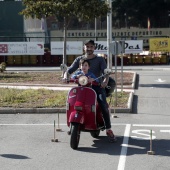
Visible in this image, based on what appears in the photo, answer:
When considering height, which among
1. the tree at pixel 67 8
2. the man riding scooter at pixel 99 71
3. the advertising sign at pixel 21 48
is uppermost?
the tree at pixel 67 8

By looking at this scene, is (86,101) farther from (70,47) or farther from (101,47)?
(70,47)

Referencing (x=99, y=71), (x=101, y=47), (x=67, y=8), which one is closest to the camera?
(x=99, y=71)

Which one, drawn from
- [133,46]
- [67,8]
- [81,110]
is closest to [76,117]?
[81,110]

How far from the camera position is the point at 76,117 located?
822 centimetres

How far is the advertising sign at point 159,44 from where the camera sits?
3684 cm

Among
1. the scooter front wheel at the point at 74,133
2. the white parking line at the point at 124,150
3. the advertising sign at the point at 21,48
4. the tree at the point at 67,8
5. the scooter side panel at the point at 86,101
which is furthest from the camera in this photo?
the advertising sign at the point at 21,48

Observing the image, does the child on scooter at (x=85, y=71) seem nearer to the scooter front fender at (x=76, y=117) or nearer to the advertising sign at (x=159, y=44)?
the scooter front fender at (x=76, y=117)

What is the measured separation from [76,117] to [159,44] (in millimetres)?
29642

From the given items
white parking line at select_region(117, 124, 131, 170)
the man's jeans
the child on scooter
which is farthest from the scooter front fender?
white parking line at select_region(117, 124, 131, 170)

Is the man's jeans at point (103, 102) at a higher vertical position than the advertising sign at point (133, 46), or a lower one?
lower

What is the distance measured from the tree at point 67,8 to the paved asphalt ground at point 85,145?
9907 mm

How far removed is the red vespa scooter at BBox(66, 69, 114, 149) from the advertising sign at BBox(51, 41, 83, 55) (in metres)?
26.7

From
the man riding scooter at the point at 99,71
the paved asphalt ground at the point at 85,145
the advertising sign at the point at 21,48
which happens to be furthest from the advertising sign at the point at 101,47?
the man riding scooter at the point at 99,71

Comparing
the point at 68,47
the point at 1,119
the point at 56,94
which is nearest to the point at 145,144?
the point at 1,119
